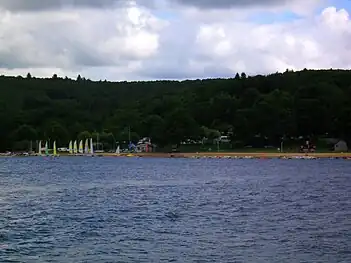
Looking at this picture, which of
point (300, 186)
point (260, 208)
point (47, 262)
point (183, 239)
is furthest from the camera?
point (300, 186)

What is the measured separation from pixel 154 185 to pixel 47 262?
62029mm

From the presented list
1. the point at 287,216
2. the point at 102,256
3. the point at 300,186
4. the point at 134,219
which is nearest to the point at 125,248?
the point at 102,256

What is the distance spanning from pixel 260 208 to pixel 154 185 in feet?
122

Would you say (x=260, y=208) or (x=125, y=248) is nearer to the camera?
(x=125, y=248)

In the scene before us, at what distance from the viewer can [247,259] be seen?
35.6 metres

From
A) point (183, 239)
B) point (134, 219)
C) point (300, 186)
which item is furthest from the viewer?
point (300, 186)

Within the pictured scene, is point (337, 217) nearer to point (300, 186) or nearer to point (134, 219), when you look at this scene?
point (134, 219)

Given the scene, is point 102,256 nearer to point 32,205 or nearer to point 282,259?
point 282,259

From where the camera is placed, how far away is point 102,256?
3653 cm

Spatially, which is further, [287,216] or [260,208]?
[260,208]

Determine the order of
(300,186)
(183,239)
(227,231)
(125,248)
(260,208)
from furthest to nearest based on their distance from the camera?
(300,186) < (260,208) < (227,231) < (183,239) < (125,248)

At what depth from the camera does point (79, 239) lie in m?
A: 42.1

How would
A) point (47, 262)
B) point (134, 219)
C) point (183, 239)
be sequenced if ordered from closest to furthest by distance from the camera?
1. point (47, 262)
2. point (183, 239)
3. point (134, 219)

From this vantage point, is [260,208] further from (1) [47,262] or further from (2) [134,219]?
(1) [47,262]
